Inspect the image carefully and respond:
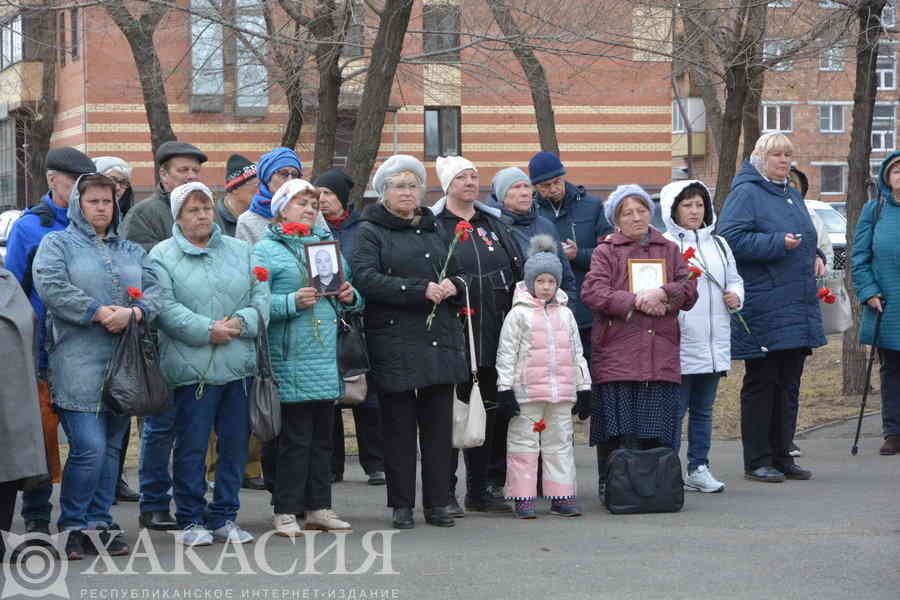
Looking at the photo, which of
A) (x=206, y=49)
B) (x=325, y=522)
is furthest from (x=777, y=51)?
(x=325, y=522)

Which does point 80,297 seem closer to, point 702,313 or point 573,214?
point 702,313

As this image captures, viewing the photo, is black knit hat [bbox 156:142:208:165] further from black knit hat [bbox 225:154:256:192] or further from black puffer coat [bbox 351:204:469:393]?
black puffer coat [bbox 351:204:469:393]

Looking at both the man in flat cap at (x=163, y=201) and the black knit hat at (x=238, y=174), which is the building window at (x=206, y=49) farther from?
the man in flat cap at (x=163, y=201)

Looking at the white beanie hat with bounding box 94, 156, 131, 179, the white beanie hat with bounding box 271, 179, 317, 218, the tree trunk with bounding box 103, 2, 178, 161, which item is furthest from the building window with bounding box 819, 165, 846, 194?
the white beanie hat with bounding box 271, 179, 317, 218

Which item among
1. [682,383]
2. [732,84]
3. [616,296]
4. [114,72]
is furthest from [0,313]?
[114,72]

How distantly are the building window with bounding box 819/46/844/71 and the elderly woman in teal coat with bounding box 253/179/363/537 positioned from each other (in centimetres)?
839

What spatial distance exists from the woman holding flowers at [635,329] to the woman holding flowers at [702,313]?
0.32m

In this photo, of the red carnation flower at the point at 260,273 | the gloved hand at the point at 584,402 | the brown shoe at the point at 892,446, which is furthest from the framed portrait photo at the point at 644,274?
the brown shoe at the point at 892,446

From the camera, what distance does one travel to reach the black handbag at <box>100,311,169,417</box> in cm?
706

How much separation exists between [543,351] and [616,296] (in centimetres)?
60

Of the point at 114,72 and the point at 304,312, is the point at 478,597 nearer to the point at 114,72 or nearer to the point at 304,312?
the point at 304,312

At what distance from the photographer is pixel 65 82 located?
41.2m

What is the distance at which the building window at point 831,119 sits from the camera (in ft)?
205

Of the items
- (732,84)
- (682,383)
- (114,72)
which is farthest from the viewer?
(114,72)
